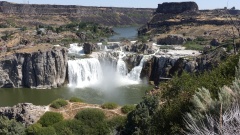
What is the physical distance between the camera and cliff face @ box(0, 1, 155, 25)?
4769 inches

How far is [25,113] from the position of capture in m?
20.0

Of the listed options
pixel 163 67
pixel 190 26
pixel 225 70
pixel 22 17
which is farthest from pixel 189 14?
pixel 225 70

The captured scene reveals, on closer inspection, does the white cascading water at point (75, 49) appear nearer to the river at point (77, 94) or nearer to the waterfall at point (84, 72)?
the waterfall at point (84, 72)

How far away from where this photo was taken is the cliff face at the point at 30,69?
37.9m

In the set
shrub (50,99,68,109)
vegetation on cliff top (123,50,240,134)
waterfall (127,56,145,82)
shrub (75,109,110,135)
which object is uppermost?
vegetation on cliff top (123,50,240,134)

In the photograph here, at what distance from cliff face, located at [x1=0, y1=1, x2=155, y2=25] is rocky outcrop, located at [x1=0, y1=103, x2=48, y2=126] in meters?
96.5

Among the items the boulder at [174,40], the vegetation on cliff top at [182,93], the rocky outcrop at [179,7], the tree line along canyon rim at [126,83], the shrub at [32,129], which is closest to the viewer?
the tree line along canyon rim at [126,83]

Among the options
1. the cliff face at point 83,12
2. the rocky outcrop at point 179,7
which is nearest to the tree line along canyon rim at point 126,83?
the rocky outcrop at point 179,7

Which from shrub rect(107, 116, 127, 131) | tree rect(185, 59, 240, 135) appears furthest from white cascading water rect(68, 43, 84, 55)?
tree rect(185, 59, 240, 135)

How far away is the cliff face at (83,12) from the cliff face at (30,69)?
7798cm

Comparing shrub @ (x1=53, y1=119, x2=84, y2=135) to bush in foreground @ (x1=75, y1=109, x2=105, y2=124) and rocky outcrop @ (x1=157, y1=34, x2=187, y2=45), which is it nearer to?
bush in foreground @ (x1=75, y1=109, x2=105, y2=124)

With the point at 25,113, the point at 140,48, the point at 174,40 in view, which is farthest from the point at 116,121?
the point at 174,40

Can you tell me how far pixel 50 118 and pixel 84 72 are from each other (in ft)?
67.5

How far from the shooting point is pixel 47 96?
34562mm
